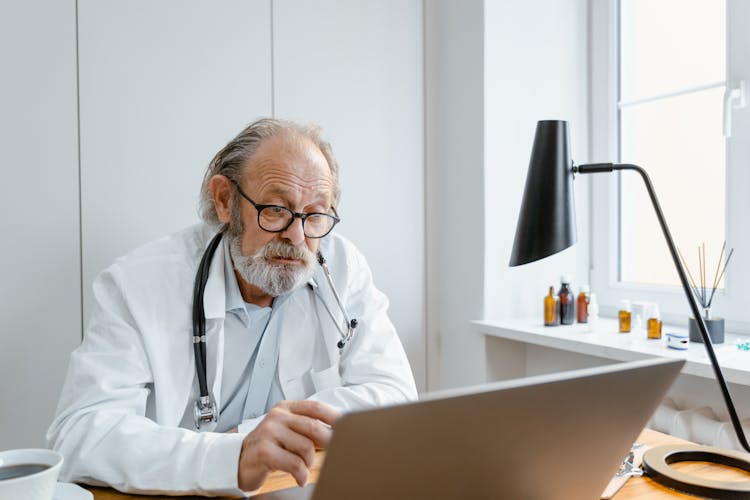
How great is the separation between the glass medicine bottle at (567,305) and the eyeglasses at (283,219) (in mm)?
1068

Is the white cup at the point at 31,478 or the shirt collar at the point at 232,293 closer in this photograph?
the white cup at the point at 31,478

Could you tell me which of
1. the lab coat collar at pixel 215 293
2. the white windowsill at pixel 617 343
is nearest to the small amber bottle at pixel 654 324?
the white windowsill at pixel 617 343

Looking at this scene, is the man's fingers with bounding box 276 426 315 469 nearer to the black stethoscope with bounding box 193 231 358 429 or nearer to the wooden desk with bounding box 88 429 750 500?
the wooden desk with bounding box 88 429 750 500

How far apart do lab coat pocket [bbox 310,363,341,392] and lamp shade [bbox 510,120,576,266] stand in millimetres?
614

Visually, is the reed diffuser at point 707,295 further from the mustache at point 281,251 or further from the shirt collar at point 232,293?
the shirt collar at point 232,293

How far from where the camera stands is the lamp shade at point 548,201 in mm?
985

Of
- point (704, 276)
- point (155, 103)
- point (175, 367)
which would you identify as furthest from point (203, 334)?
point (704, 276)

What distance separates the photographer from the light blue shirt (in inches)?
57.4

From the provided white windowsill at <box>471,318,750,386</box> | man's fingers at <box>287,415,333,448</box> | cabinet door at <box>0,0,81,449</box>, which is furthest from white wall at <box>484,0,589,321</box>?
man's fingers at <box>287,415,333,448</box>

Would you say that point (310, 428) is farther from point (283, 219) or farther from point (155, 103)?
point (155, 103)

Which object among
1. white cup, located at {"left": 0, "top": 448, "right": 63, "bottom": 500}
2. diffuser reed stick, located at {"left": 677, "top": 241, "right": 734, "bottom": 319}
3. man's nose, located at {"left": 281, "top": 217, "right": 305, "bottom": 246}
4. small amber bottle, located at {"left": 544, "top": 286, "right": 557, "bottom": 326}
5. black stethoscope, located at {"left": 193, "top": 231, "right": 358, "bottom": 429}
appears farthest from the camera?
small amber bottle, located at {"left": 544, "top": 286, "right": 557, "bottom": 326}

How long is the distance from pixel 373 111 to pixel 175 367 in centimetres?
137

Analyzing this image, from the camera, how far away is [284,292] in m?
1.47

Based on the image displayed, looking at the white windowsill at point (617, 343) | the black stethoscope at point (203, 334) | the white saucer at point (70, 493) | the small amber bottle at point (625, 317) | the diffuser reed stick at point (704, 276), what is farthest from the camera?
the small amber bottle at point (625, 317)
